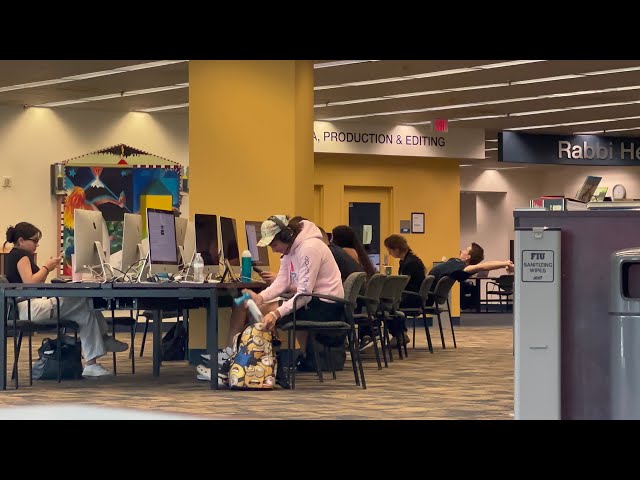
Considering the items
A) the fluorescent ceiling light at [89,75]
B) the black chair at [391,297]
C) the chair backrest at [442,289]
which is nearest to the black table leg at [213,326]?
the black chair at [391,297]

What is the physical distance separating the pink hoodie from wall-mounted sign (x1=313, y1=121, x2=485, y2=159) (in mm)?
8838

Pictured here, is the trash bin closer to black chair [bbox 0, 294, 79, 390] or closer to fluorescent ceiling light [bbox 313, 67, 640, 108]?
black chair [bbox 0, 294, 79, 390]

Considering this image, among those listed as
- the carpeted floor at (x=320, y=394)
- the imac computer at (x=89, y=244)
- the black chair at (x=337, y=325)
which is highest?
the imac computer at (x=89, y=244)

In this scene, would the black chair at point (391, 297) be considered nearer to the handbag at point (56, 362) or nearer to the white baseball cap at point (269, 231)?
the white baseball cap at point (269, 231)

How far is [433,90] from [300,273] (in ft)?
22.9

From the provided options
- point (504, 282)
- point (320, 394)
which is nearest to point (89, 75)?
A: point (320, 394)

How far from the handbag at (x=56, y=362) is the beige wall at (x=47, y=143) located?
7242 millimetres

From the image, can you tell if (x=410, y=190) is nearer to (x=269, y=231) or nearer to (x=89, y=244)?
(x=89, y=244)

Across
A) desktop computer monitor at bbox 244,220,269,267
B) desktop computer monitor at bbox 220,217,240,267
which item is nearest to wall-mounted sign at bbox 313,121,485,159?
desktop computer monitor at bbox 244,220,269,267

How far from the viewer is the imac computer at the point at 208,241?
933cm

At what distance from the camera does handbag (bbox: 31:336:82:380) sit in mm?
9352
